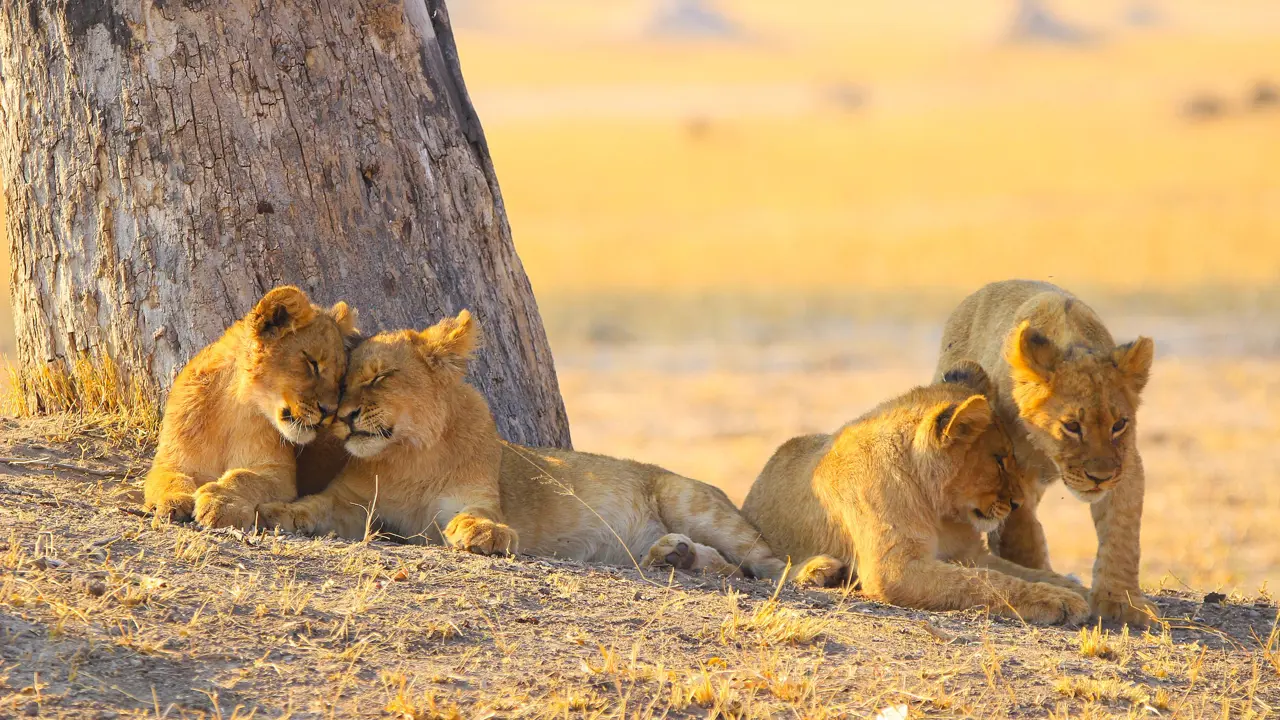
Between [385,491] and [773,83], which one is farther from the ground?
[773,83]

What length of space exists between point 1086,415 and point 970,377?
2.81 ft

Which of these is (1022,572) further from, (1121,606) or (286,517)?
(286,517)

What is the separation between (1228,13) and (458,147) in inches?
4303

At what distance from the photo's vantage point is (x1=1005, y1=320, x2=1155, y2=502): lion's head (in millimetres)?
5781

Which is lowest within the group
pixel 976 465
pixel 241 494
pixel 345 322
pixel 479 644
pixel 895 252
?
pixel 479 644

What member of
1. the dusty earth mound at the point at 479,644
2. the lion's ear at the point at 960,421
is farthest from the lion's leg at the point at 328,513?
the lion's ear at the point at 960,421

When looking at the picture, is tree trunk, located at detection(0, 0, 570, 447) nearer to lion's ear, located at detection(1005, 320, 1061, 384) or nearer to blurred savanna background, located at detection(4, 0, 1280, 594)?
lion's ear, located at detection(1005, 320, 1061, 384)

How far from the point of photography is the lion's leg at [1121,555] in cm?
604

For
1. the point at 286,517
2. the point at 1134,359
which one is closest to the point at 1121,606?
the point at 1134,359

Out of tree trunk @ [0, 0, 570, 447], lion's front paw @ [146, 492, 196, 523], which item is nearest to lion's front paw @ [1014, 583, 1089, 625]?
tree trunk @ [0, 0, 570, 447]

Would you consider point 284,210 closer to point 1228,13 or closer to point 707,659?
point 707,659

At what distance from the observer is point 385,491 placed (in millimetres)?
6191

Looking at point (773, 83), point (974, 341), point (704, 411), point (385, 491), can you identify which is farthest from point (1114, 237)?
point (773, 83)

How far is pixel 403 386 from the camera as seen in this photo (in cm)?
608
